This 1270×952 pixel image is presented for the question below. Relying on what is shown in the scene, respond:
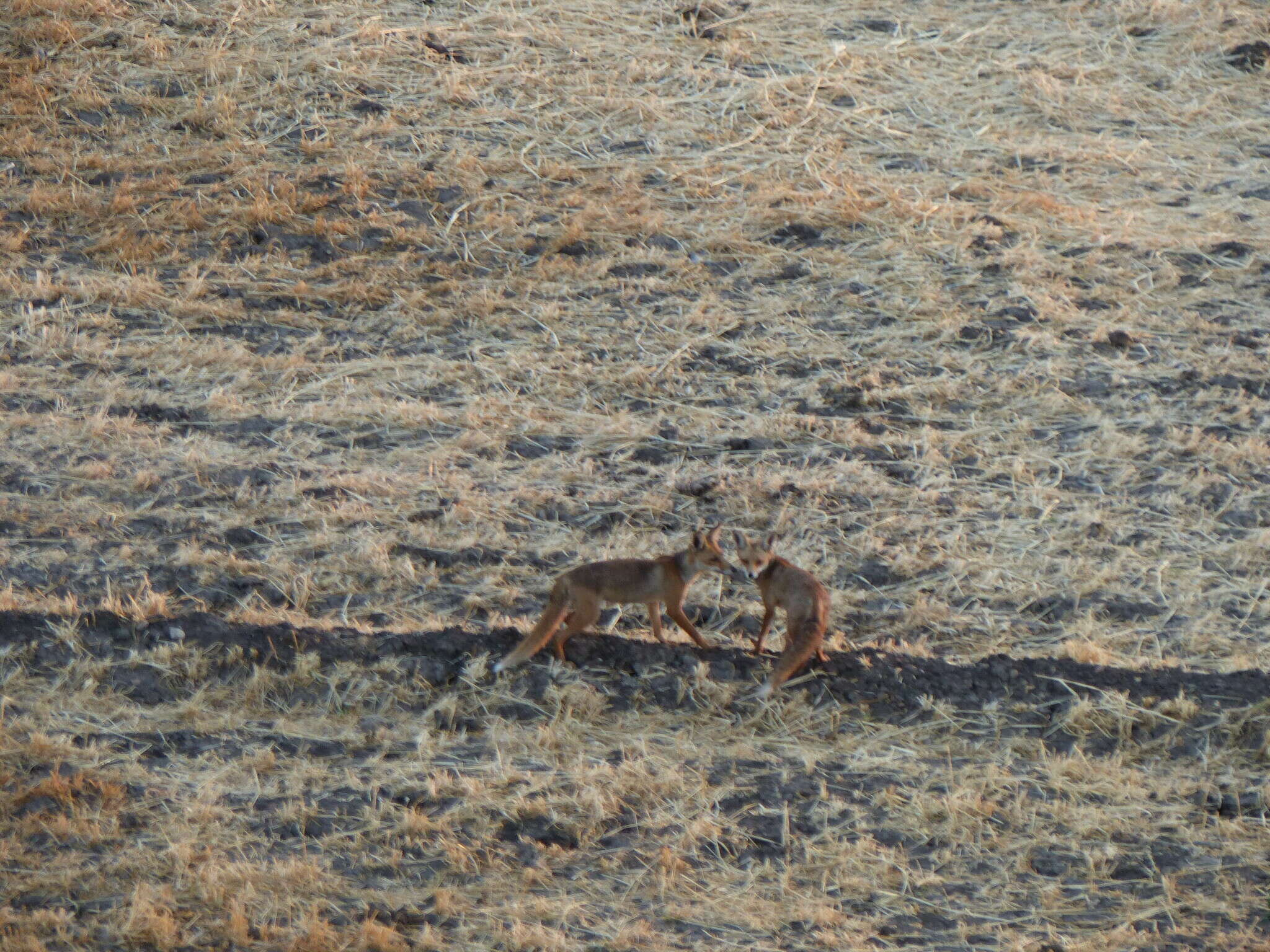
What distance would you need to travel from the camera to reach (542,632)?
6566mm

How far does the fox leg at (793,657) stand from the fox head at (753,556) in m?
0.40

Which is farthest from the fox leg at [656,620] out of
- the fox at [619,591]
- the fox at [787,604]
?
the fox at [787,604]

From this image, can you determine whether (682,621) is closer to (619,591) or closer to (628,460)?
(619,591)

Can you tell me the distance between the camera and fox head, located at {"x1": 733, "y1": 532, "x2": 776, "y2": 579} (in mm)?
6816

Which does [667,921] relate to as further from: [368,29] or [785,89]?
[368,29]

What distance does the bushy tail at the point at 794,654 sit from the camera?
643 cm

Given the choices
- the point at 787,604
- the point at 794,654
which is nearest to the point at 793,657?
the point at 794,654

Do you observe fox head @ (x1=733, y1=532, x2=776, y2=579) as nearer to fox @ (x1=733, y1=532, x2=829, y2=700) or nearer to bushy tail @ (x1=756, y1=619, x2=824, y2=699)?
fox @ (x1=733, y1=532, x2=829, y2=700)

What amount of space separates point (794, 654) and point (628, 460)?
2.47m

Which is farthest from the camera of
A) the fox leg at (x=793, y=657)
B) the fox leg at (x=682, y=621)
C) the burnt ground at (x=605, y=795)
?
the fox leg at (x=682, y=621)

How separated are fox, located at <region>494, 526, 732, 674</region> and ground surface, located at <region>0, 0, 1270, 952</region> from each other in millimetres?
160

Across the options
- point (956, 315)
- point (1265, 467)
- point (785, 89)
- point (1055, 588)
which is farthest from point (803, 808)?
point (785, 89)

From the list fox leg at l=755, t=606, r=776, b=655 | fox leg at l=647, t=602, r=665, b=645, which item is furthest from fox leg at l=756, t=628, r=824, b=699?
fox leg at l=647, t=602, r=665, b=645

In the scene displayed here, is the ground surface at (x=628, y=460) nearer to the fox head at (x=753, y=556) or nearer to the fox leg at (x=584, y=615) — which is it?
the fox leg at (x=584, y=615)
